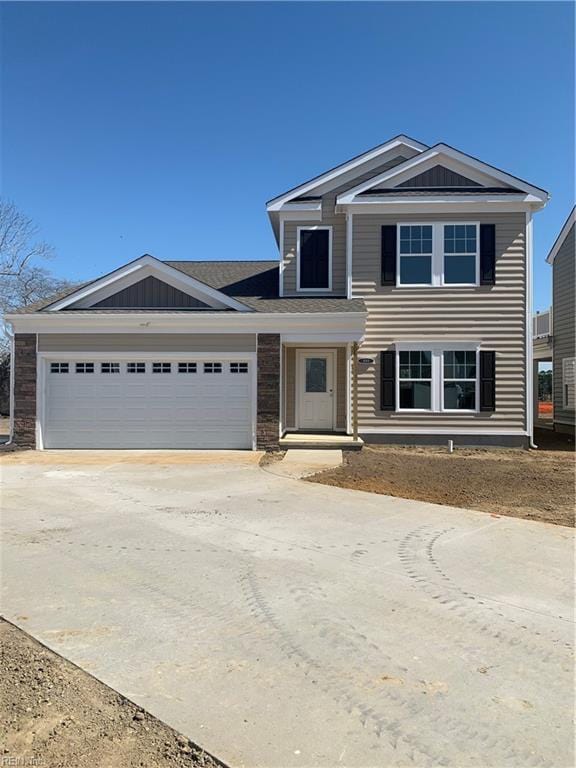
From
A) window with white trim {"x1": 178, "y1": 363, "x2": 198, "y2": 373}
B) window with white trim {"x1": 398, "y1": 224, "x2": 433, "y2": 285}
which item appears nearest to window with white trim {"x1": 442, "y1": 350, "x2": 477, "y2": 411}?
window with white trim {"x1": 398, "y1": 224, "x2": 433, "y2": 285}

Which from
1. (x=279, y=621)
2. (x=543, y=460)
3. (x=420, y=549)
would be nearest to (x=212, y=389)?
(x=543, y=460)

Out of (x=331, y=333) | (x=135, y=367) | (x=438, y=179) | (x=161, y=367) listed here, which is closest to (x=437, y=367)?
(x=331, y=333)

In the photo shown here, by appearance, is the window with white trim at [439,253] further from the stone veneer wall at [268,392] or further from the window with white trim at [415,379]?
the stone veneer wall at [268,392]

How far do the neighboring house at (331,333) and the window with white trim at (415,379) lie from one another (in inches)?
1.4

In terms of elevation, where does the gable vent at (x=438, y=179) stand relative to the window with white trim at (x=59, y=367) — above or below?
above

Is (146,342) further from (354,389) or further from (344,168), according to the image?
(344,168)

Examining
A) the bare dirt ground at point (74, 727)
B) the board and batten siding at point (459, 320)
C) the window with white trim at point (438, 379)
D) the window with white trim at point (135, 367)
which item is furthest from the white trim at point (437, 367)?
the bare dirt ground at point (74, 727)

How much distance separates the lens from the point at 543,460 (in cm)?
1256

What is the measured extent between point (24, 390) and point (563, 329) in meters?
16.1

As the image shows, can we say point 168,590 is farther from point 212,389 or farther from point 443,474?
point 212,389

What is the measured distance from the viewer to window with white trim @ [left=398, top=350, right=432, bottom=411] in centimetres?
1448

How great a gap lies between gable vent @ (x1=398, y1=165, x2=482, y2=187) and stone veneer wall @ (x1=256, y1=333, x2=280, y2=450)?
5488 mm

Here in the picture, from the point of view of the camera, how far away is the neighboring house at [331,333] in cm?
1338

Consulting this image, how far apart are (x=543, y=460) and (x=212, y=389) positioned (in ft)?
24.8
